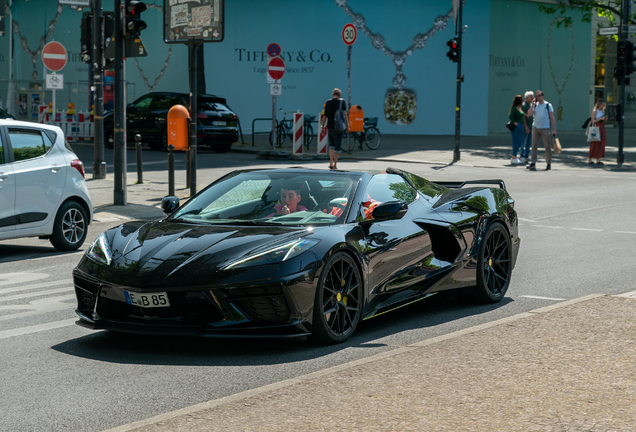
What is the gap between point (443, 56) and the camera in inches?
1473

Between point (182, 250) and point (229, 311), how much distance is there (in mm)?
545

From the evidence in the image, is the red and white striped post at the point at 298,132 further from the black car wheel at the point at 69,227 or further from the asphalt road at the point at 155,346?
the black car wheel at the point at 69,227

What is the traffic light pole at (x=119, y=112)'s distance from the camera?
1456 cm

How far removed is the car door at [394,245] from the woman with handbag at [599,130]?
18.3m

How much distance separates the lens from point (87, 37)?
58.0 feet

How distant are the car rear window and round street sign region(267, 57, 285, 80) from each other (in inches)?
589

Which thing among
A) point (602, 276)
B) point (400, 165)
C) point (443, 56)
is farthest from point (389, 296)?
point (443, 56)

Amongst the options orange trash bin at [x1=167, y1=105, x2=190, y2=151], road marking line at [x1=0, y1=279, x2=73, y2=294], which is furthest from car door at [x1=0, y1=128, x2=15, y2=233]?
orange trash bin at [x1=167, y1=105, x2=190, y2=151]

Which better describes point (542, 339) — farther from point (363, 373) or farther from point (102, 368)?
point (102, 368)

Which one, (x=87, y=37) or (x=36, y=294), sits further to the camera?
(x=87, y=37)

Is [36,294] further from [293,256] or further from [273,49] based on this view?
[273,49]

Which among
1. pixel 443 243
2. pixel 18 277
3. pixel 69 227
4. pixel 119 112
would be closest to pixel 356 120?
pixel 119 112

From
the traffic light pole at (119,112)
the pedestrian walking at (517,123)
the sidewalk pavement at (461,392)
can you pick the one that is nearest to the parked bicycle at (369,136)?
the pedestrian walking at (517,123)

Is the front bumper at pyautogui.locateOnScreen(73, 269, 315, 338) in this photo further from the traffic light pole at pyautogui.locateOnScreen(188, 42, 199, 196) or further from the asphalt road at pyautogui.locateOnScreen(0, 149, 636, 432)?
the traffic light pole at pyautogui.locateOnScreen(188, 42, 199, 196)
